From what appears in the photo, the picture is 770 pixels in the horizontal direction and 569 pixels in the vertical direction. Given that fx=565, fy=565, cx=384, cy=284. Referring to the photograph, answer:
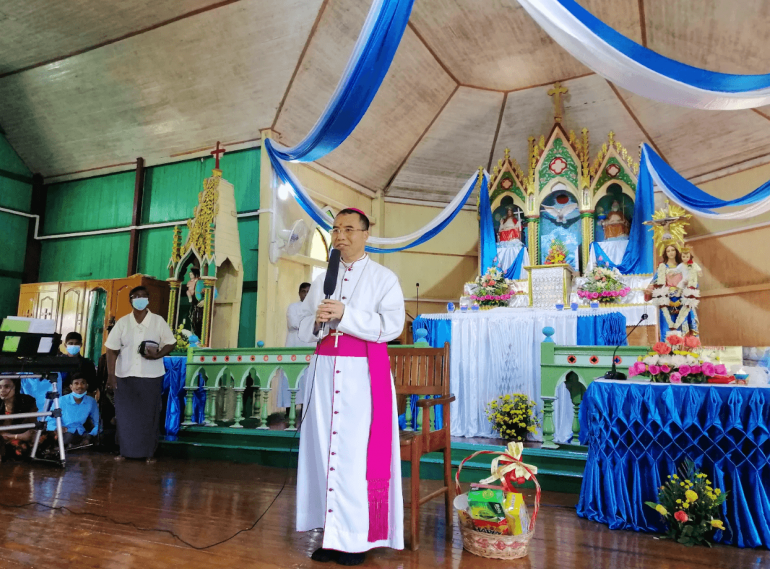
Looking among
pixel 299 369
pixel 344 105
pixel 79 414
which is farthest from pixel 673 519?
pixel 79 414

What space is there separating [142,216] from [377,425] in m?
7.71

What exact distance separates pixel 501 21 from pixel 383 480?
6682 millimetres

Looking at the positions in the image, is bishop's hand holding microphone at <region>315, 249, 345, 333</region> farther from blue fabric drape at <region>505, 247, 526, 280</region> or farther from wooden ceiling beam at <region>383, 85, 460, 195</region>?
wooden ceiling beam at <region>383, 85, 460, 195</region>

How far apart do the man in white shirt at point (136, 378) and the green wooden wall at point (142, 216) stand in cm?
286

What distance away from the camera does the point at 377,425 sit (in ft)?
7.91

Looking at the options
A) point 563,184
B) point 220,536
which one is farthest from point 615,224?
point 220,536

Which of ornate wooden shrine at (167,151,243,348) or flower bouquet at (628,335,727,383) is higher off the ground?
ornate wooden shrine at (167,151,243,348)

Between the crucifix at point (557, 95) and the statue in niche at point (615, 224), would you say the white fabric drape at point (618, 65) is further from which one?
the crucifix at point (557, 95)

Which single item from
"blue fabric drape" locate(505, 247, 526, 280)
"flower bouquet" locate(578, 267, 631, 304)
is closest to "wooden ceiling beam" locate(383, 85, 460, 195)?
"blue fabric drape" locate(505, 247, 526, 280)

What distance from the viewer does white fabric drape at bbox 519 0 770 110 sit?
11.1ft

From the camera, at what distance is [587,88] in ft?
27.9

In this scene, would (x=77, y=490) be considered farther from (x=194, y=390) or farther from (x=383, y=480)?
(x=383, y=480)

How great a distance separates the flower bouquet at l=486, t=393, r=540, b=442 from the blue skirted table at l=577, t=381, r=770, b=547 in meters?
1.54

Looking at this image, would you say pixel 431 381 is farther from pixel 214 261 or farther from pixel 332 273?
pixel 214 261
